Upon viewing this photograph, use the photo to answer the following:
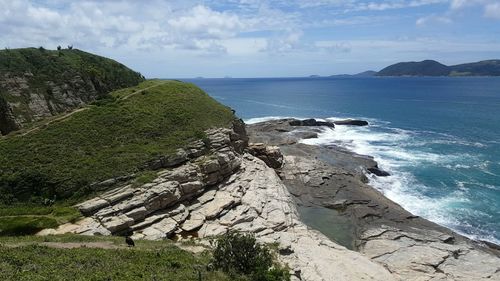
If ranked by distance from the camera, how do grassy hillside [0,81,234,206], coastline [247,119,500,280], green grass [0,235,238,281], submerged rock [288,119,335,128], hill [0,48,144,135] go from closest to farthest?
green grass [0,235,238,281] < coastline [247,119,500,280] < grassy hillside [0,81,234,206] < hill [0,48,144,135] < submerged rock [288,119,335,128]

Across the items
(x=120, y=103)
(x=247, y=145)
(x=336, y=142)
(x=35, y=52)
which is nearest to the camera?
(x=120, y=103)

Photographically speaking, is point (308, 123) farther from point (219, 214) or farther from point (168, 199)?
point (168, 199)

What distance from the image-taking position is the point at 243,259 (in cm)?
2717

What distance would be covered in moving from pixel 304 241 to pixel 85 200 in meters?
21.6

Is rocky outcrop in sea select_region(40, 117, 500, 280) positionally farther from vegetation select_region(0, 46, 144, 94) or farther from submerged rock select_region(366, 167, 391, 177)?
vegetation select_region(0, 46, 144, 94)

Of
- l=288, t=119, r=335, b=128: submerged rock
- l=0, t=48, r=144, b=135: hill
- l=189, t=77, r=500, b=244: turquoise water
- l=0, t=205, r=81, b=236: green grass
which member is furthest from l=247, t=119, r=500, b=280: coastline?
l=288, t=119, r=335, b=128: submerged rock

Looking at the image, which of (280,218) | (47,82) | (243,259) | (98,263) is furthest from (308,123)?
(98,263)

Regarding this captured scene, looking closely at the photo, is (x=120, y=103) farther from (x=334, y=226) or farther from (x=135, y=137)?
(x=334, y=226)

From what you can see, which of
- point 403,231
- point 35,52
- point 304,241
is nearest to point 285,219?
point 304,241

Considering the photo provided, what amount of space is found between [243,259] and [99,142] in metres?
29.2

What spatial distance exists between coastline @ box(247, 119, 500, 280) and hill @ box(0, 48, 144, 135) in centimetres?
3395

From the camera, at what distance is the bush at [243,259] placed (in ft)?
86.8

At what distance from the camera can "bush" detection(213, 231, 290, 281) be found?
26.5 m

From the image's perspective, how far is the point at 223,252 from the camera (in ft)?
89.5
